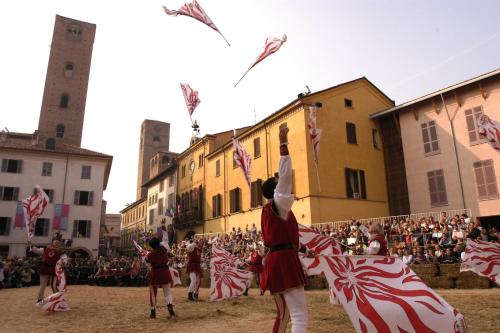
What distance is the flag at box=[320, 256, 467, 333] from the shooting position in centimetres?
464

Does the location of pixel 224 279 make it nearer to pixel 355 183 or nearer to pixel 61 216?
pixel 355 183

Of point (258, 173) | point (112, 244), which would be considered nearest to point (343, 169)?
point (258, 173)

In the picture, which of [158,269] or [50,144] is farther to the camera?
[50,144]

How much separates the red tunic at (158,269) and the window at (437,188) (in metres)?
19.1

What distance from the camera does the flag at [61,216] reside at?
38.1 metres

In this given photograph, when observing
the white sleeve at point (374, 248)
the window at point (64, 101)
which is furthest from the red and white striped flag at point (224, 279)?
the window at point (64, 101)

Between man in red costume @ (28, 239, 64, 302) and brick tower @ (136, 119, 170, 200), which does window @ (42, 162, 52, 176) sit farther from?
brick tower @ (136, 119, 170, 200)

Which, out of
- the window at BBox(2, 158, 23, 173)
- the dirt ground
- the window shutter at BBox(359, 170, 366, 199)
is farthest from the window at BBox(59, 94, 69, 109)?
the dirt ground

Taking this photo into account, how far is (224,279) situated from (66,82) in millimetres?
52826

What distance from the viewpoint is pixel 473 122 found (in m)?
22.1

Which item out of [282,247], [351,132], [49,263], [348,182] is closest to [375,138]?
[351,132]

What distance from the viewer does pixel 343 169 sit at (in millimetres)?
25344

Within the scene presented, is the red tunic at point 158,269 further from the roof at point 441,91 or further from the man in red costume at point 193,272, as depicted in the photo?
the roof at point 441,91

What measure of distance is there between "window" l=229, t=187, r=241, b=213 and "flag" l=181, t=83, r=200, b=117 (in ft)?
46.9
